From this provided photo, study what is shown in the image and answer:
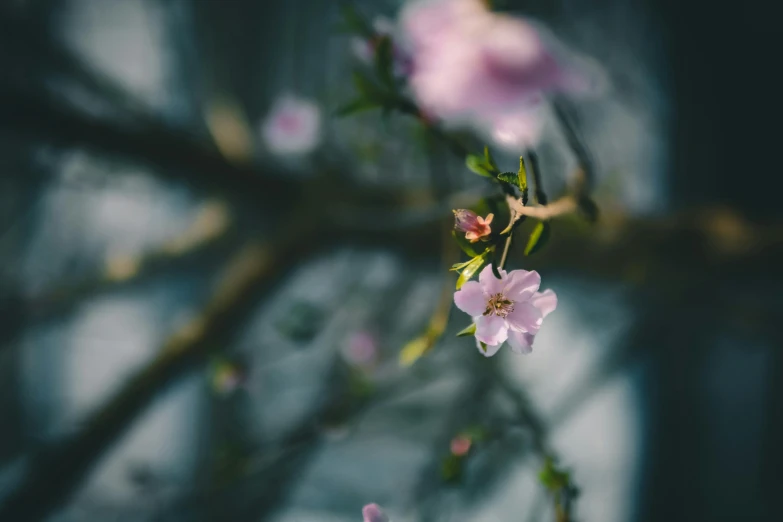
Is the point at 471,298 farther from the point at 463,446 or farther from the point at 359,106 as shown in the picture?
the point at 463,446

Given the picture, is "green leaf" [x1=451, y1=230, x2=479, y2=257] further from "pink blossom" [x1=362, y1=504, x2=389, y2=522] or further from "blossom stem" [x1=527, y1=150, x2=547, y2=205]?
"pink blossom" [x1=362, y1=504, x2=389, y2=522]

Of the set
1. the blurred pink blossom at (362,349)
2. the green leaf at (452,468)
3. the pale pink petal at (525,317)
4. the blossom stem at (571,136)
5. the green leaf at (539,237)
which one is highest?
the blurred pink blossom at (362,349)

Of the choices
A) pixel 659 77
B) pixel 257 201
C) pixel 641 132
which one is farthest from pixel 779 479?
pixel 257 201

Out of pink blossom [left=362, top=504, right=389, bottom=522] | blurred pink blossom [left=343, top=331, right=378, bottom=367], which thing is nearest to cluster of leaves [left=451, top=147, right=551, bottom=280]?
pink blossom [left=362, top=504, right=389, bottom=522]

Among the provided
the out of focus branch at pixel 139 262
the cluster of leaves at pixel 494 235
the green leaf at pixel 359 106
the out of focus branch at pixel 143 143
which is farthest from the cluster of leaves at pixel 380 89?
the out of focus branch at pixel 139 262

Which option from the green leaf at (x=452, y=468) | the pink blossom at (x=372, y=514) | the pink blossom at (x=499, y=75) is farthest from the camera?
the green leaf at (x=452, y=468)

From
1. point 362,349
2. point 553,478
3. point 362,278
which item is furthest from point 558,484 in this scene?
point 362,278

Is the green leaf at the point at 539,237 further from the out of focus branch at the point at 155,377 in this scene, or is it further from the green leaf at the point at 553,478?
the out of focus branch at the point at 155,377

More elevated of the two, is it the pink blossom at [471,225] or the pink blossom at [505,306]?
the pink blossom at [471,225]
